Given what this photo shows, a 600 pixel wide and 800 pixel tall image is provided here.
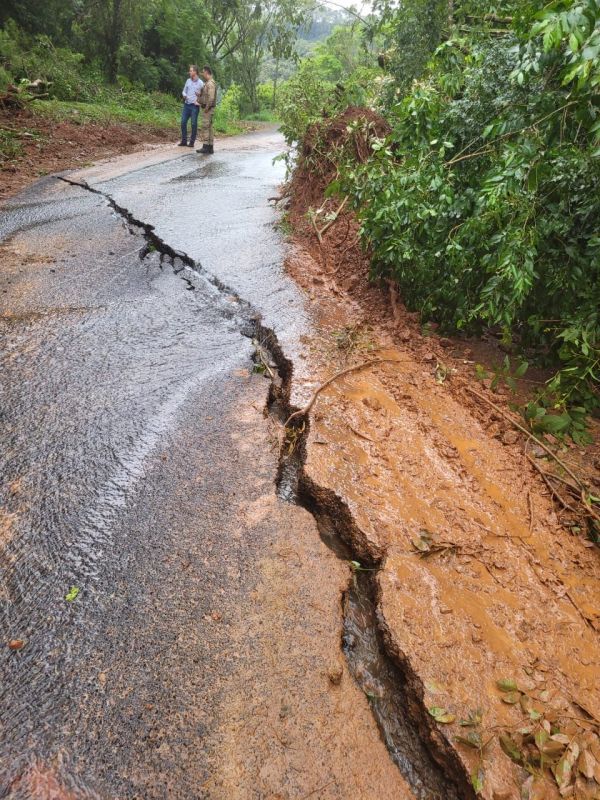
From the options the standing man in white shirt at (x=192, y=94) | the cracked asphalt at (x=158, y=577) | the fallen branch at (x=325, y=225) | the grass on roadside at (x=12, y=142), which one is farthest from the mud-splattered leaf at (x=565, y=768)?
the standing man in white shirt at (x=192, y=94)

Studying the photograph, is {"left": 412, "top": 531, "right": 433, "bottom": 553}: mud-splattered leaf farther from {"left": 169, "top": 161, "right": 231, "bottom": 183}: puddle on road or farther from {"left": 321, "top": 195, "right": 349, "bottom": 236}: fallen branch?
{"left": 169, "top": 161, "right": 231, "bottom": 183}: puddle on road

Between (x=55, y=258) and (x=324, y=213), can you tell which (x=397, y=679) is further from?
(x=324, y=213)

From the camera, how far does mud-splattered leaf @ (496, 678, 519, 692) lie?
5.20ft

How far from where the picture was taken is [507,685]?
5.22 feet

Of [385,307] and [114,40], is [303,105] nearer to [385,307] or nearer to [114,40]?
[385,307]

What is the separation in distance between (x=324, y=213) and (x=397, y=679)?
497cm

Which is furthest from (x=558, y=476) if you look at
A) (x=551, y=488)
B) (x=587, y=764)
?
(x=587, y=764)

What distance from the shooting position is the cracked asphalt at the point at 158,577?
53.4 inches

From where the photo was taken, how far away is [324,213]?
548cm

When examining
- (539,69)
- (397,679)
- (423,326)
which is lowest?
(397,679)

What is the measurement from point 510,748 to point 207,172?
906 cm

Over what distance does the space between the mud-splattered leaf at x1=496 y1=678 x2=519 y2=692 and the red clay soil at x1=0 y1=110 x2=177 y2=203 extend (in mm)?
7270

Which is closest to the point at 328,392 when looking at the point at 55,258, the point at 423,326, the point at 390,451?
the point at 390,451

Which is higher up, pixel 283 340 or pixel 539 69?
pixel 539 69
